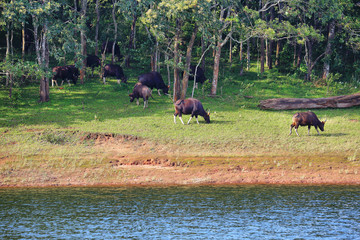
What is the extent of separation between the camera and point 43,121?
29453mm

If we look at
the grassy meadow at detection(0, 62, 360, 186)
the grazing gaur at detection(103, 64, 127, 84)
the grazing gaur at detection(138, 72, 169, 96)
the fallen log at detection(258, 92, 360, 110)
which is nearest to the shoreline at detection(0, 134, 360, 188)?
the grassy meadow at detection(0, 62, 360, 186)

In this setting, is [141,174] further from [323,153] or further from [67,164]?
[323,153]

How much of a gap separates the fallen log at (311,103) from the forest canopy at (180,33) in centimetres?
449

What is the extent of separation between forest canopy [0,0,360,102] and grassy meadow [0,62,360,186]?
6.09 ft

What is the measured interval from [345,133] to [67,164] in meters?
15.8

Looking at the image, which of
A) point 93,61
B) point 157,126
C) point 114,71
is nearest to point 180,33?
point 114,71

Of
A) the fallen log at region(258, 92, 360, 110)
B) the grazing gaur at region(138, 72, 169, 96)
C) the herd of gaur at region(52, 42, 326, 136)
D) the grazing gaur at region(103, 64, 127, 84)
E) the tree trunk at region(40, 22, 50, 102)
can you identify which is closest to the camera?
the herd of gaur at region(52, 42, 326, 136)

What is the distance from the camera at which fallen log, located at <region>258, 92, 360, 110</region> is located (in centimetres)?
3198

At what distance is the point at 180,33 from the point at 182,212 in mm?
20035

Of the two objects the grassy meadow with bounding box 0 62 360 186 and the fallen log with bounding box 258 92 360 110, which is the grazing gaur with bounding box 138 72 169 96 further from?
the fallen log with bounding box 258 92 360 110

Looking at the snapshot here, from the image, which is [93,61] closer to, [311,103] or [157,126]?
[157,126]

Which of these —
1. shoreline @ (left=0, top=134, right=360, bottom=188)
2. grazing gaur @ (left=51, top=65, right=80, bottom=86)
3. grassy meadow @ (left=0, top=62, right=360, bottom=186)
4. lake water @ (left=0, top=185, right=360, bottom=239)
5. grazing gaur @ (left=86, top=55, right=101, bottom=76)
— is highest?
grazing gaur @ (left=86, top=55, right=101, bottom=76)

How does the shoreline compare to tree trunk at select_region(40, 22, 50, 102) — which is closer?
the shoreline

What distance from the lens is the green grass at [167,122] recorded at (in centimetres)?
2492
